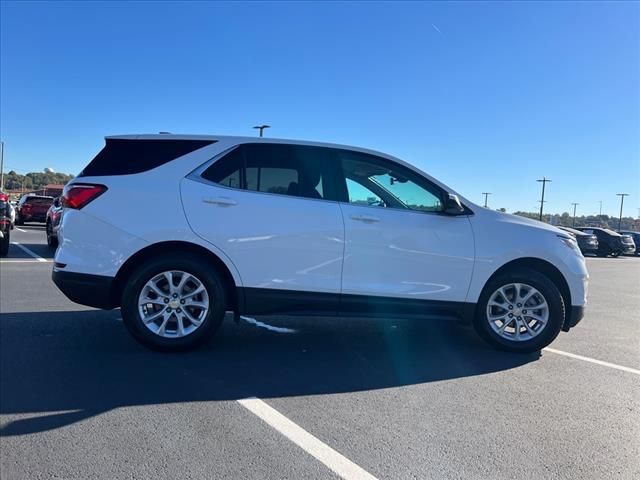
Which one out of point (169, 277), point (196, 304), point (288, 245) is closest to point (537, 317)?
point (288, 245)

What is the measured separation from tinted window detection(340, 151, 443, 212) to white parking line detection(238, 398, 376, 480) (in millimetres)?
2189

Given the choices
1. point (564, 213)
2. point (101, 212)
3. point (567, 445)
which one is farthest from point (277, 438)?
point (564, 213)

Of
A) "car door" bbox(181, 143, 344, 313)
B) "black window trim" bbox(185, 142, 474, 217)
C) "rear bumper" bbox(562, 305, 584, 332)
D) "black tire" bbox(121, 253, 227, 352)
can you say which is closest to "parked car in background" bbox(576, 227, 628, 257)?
"rear bumper" bbox(562, 305, 584, 332)

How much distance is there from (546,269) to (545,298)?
0.32 meters

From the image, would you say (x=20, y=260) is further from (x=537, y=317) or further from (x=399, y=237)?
(x=537, y=317)

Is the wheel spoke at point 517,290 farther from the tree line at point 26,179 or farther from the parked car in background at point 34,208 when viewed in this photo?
the tree line at point 26,179

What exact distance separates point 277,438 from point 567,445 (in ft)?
5.89

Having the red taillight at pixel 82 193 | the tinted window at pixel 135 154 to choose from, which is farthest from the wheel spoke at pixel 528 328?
the red taillight at pixel 82 193

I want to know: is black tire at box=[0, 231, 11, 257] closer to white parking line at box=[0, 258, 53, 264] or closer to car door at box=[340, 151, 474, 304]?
white parking line at box=[0, 258, 53, 264]

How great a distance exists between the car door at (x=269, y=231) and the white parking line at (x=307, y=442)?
1.26 m

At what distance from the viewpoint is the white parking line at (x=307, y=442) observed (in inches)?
108

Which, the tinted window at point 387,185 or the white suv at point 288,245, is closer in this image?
the white suv at point 288,245

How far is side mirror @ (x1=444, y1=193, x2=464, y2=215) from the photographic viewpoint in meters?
4.86

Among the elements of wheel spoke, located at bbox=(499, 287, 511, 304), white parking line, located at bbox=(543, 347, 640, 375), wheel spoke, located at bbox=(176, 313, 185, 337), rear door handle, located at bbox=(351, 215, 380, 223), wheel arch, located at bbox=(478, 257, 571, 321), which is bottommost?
white parking line, located at bbox=(543, 347, 640, 375)
